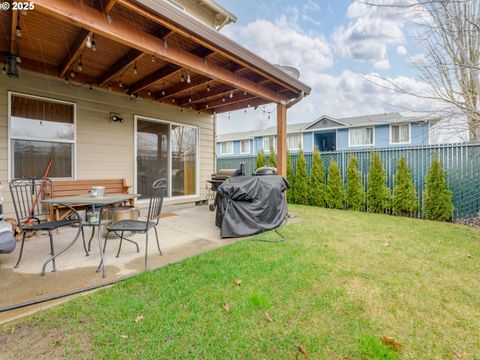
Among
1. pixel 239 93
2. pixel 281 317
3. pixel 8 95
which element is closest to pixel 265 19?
pixel 239 93

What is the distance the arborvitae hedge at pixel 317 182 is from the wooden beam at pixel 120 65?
5.81 metres

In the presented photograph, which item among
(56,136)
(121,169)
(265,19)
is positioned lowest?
(121,169)

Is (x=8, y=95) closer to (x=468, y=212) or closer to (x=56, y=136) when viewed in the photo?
(x=56, y=136)

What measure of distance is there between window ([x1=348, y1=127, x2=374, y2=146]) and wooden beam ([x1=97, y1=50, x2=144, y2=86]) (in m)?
15.3

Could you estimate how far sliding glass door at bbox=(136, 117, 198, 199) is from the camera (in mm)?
5828

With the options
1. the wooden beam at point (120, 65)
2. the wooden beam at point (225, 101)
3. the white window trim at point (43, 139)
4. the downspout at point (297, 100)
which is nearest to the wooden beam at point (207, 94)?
the wooden beam at point (225, 101)

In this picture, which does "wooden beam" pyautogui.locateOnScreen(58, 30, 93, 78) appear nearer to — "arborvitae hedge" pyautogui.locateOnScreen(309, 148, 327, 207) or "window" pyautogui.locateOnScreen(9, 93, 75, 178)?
"window" pyautogui.locateOnScreen(9, 93, 75, 178)

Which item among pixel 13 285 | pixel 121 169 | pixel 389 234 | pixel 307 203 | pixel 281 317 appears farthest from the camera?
pixel 307 203

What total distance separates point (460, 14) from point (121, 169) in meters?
6.59

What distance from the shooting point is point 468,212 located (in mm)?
5496

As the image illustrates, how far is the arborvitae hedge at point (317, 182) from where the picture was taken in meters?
7.61

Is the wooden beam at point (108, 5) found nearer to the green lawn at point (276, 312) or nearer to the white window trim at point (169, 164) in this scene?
the green lawn at point (276, 312)

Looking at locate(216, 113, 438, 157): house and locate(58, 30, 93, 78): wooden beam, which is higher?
locate(216, 113, 438, 157): house

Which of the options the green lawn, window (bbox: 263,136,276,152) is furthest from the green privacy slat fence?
window (bbox: 263,136,276,152)
